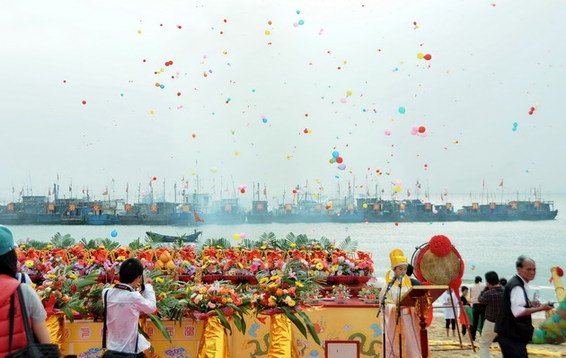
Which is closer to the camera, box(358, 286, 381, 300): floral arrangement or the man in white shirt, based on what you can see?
the man in white shirt

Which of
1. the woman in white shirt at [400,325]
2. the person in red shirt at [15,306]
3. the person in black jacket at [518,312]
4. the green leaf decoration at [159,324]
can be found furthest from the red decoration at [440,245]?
the person in red shirt at [15,306]

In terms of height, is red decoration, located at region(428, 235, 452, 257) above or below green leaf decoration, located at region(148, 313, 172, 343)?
above

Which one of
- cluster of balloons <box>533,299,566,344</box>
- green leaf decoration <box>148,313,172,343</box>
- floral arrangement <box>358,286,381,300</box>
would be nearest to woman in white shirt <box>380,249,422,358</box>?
floral arrangement <box>358,286,381,300</box>

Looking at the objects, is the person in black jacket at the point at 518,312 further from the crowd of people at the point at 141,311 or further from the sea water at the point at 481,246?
the sea water at the point at 481,246

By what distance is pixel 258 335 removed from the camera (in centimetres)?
675

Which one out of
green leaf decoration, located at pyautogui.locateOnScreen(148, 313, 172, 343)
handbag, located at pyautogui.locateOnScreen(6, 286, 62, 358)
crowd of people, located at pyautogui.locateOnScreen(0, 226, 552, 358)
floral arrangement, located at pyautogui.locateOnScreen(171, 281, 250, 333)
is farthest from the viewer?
floral arrangement, located at pyautogui.locateOnScreen(171, 281, 250, 333)

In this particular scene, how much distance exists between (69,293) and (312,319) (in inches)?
108

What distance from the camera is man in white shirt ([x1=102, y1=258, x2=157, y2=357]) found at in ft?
15.2

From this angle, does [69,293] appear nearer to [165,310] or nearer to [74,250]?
[165,310]

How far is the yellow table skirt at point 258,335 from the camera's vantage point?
239 inches

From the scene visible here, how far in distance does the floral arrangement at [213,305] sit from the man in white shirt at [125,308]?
4.35ft

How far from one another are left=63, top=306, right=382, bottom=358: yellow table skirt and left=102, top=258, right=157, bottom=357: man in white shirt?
144 centimetres

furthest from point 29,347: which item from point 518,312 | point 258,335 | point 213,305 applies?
point 518,312

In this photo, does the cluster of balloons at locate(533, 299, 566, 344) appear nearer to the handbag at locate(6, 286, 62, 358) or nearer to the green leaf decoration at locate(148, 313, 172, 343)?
the green leaf decoration at locate(148, 313, 172, 343)
